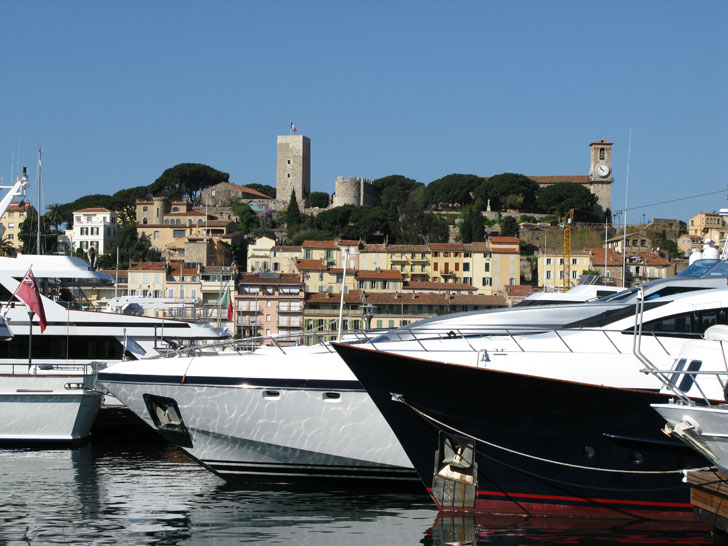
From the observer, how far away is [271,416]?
16.0 metres

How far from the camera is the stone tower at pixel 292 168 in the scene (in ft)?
413

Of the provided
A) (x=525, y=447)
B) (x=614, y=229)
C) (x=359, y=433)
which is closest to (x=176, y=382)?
(x=359, y=433)

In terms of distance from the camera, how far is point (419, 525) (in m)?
13.8

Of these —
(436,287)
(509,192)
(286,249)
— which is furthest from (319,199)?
(436,287)

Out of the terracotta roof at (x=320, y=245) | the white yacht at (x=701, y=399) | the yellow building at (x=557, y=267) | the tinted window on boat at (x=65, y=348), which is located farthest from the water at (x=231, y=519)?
the yellow building at (x=557, y=267)

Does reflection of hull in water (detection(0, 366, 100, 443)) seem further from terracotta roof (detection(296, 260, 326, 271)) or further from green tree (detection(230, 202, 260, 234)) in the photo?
green tree (detection(230, 202, 260, 234))

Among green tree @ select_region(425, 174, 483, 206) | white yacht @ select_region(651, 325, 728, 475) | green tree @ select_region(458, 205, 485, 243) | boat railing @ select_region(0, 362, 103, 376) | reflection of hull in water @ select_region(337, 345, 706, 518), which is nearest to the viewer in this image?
white yacht @ select_region(651, 325, 728, 475)

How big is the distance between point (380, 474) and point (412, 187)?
393ft

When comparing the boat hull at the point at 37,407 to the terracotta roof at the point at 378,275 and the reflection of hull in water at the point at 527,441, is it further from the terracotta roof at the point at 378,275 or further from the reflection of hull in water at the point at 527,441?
the terracotta roof at the point at 378,275

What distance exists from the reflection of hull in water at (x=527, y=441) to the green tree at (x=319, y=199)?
113125mm

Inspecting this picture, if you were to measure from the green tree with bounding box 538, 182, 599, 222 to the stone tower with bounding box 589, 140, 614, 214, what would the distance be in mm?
8961

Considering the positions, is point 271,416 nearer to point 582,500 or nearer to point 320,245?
point 582,500

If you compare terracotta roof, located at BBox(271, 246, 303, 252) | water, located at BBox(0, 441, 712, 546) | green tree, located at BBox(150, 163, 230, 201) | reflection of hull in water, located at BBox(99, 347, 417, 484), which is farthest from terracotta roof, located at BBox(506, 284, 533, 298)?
green tree, located at BBox(150, 163, 230, 201)

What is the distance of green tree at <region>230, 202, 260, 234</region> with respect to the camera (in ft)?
353
